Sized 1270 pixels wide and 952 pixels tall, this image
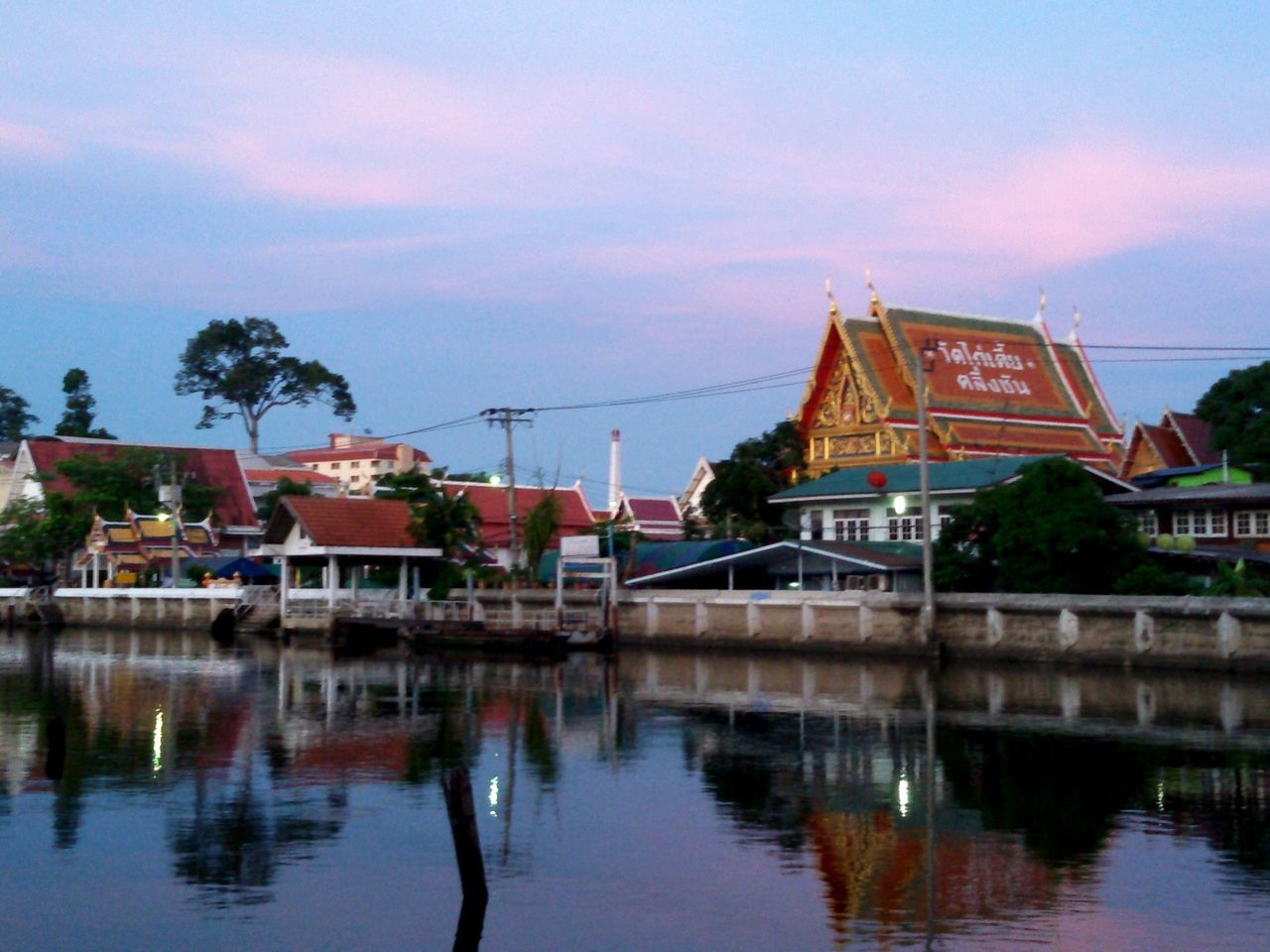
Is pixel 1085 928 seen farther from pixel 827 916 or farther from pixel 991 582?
pixel 991 582

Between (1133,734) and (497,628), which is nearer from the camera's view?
(1133,734)

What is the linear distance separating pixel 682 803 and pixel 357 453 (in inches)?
4380

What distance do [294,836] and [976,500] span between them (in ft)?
101

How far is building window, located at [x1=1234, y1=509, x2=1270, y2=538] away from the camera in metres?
45.6

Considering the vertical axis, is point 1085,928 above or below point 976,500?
below

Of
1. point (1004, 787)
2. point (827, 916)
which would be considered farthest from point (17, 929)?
point (1004, 787)

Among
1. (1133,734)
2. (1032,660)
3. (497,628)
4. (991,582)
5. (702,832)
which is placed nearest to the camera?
(702,832)

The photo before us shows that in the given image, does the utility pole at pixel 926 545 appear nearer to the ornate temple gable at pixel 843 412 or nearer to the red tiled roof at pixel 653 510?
the ornate temple gable at pixel 843 412

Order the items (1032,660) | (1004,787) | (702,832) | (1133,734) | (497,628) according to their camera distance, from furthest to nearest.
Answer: (497,628) < (1032,660) < (1133,734) < (1004,787) < (702,832)

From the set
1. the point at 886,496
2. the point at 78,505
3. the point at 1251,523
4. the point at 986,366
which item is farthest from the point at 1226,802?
the point at 78,505

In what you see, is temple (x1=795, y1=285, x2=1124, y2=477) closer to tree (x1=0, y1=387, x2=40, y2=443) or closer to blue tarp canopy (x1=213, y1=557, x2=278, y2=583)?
blue tarp canopy (x1=213, y1=557, x2=278, y2=583)

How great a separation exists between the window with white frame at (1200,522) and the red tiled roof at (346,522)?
24.2 metres

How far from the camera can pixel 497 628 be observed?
49.7 m

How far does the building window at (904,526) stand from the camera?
53.0 metres
